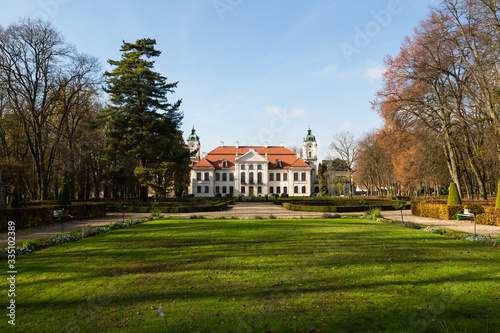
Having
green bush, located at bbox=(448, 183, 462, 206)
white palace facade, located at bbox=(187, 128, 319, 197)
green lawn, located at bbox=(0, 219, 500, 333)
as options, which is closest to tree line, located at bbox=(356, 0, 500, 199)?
green bush, located at bbox=(448, 183, 462, 206)

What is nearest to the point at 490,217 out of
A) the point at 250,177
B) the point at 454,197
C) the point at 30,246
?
the point at 454,197

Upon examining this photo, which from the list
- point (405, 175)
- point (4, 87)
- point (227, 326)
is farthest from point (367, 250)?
point (405, 175)

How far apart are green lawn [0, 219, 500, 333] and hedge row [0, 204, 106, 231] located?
661 centimetres

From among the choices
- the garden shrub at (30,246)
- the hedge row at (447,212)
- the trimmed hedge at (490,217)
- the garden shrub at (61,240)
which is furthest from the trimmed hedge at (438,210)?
the garden shrub at (30,246)

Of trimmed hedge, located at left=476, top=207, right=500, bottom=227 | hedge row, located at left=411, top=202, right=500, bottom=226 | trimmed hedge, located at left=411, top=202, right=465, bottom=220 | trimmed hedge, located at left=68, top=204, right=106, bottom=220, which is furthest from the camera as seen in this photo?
trimmed hedge, located at left=68, top=204, right=106, bottom=220

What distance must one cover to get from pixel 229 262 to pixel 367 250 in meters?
3.52

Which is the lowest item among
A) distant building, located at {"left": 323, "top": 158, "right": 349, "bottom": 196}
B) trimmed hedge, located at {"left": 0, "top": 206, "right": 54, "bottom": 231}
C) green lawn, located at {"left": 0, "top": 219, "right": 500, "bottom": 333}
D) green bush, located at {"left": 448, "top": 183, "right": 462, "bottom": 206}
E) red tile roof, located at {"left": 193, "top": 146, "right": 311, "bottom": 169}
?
green lawn, located at {"left": 0, "top": 219, "right": 500, "bottom": 333}

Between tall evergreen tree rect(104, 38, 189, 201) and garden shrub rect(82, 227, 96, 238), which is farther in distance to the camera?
tall evergreen tree rect(104, 38, 189, 201)

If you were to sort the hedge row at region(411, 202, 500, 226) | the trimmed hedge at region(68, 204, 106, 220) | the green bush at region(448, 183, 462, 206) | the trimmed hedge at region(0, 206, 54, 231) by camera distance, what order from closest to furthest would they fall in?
the trimmed hedge at region(0, 206, 54, 231)
the hedge row at region(411, 202, 500, 226)
the trimmed hedge at region(68, 204, 106, 220)
the green bush at region(448, 183, 462, 206)

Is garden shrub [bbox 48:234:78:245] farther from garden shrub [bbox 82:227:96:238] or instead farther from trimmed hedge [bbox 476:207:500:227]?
trimmed hedge [bbox 476:207:500:227]

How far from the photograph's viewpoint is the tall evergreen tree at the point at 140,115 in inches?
1001

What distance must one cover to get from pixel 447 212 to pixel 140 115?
2346cm

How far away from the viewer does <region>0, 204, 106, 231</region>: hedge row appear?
13.0 metres

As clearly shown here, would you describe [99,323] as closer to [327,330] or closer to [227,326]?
[227,326]
